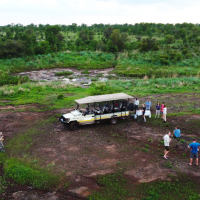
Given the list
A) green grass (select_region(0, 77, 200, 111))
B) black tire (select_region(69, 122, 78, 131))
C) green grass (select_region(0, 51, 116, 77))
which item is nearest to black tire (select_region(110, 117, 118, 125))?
black tire (select_region(69, 122, 78, 131))

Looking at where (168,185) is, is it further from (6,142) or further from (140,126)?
(6,142)

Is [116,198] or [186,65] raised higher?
[186,65]

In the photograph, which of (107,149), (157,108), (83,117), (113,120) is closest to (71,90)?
(113,120)

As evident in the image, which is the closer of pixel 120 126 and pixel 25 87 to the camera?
pixel 120 126

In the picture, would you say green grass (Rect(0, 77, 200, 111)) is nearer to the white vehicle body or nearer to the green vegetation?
the white vehicle body

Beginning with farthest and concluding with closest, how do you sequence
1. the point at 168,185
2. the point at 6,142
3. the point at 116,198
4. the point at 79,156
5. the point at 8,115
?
the point at 8,115 → the point at 6,142 → the point at 79,156 → the point at 168,185 → the point at 116,198

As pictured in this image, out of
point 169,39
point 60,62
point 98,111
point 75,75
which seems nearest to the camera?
point 98,111

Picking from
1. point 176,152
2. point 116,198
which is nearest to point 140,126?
point 176,152

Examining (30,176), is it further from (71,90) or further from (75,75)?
(75,75)
